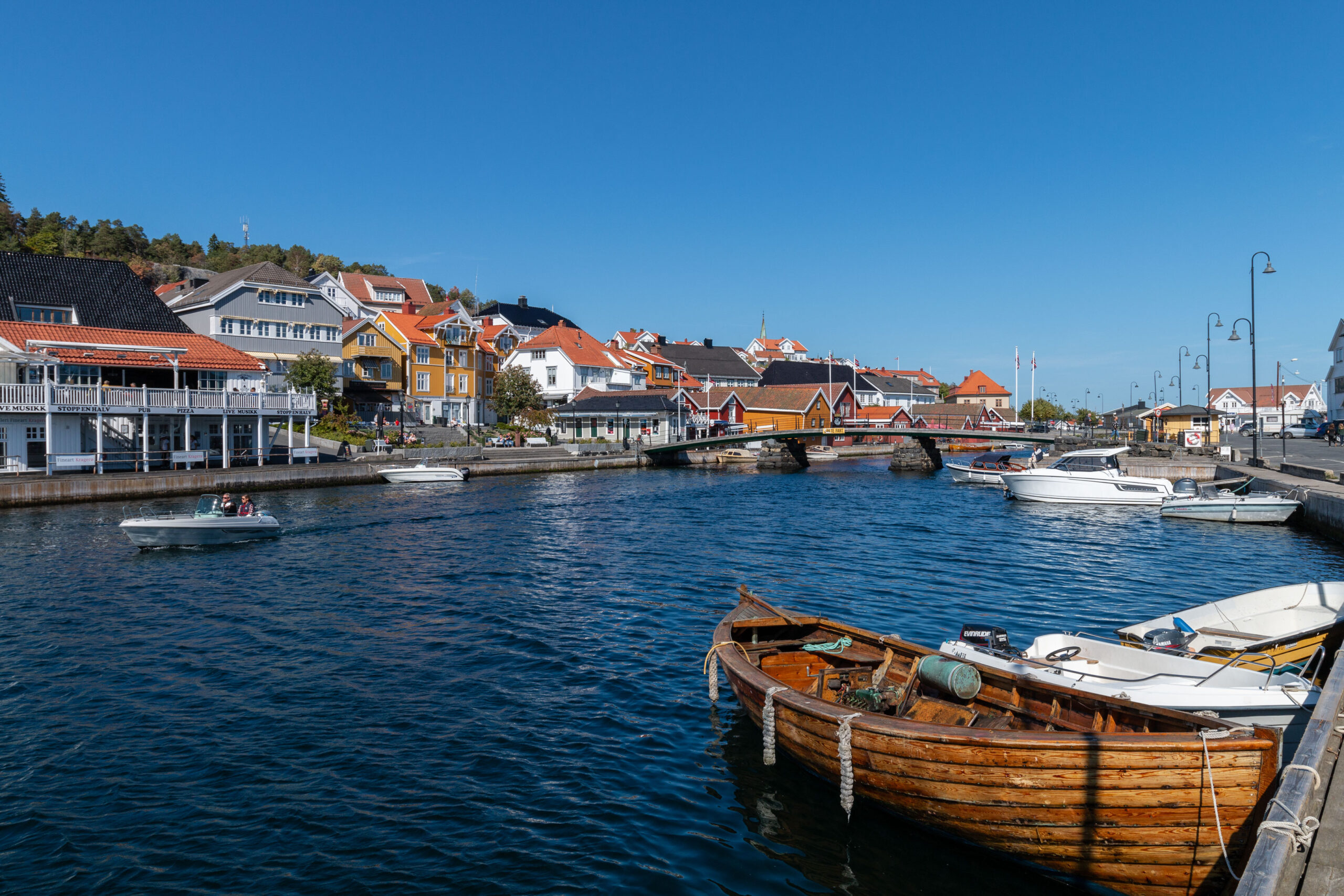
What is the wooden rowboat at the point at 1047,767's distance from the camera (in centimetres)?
795

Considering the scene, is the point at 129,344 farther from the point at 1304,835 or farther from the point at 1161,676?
the point at 1304,835

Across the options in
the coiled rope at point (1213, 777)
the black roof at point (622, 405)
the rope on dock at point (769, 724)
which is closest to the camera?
the coiled rope at point (1213, 777)

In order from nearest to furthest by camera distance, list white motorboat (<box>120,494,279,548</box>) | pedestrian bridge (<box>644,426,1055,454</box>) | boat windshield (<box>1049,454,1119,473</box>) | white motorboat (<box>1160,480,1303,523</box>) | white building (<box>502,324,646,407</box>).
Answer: white motorboat (<box>120,494,279,548</box>) → white motorboat (<box>1160,480,1303,523</box>) → boat windshield (<box>1049,454,1119,473</box>) → pedestrian bridge (<box>644,426,1055,454</box>) → white building (<box>502,324,646,407</box>)

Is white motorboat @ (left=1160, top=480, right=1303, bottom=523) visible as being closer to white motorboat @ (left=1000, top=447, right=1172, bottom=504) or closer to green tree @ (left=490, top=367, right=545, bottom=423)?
white motorboat @ (left=1000, top=447, right=1172, bottom=504)

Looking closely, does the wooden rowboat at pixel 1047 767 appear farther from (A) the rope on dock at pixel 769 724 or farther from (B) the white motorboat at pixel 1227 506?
(B) the white motorboat at pixel 1227 506

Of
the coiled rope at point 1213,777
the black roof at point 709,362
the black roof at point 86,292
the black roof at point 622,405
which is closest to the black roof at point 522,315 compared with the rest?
the black roof at point 709,362

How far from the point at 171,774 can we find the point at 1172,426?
109380 millimetres

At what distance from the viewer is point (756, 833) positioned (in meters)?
10.6

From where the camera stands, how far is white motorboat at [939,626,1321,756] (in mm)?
10672

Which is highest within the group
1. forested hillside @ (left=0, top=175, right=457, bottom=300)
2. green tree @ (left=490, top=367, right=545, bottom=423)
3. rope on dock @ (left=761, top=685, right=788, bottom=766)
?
forested hillside @ (left=0, top=175, right=457, bottom=300)

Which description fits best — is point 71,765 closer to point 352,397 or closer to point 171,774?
point 171,774

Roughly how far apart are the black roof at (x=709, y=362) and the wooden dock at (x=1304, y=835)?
115988mm

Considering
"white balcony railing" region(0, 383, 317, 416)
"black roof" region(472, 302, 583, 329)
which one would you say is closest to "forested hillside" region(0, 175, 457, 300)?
"black roof" region(472, 302, 583, 329)

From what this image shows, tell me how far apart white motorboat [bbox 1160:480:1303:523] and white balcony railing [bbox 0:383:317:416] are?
53346 millimetres
